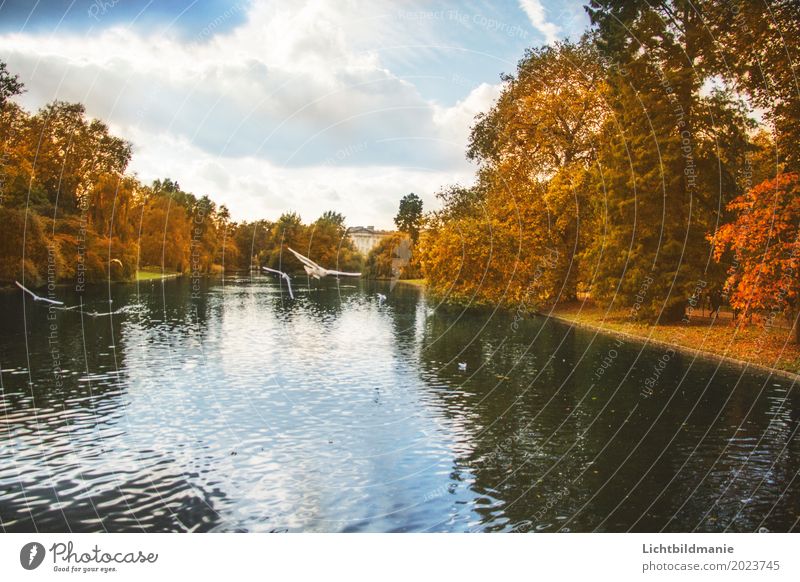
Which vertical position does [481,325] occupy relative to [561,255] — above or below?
below

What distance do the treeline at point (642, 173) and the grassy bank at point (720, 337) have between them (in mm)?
1454

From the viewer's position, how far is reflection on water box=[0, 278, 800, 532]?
1348 cm

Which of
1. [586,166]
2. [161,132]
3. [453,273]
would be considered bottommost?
[453,273]

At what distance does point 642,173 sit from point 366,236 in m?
20.2

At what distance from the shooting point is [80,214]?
7644 centimetres

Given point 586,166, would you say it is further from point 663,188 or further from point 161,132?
point 161,132

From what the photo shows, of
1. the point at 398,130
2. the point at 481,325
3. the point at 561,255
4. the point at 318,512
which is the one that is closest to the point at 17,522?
the point at 318,512

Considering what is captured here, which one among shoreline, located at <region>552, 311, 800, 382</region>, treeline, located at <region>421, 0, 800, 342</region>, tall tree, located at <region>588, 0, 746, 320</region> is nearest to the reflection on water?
shoreline, located at <region>552, 311, 800, 382</region>

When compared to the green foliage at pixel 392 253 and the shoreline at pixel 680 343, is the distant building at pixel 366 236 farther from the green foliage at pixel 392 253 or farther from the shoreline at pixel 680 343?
the shoreline at pixel 680 343

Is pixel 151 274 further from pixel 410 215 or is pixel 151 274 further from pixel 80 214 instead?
pixel 410 215

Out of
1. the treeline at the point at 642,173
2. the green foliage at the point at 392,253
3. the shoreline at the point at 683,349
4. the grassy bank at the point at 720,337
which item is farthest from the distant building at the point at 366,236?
the grassy bank at the point at 720,337

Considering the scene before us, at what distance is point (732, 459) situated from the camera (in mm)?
17484
